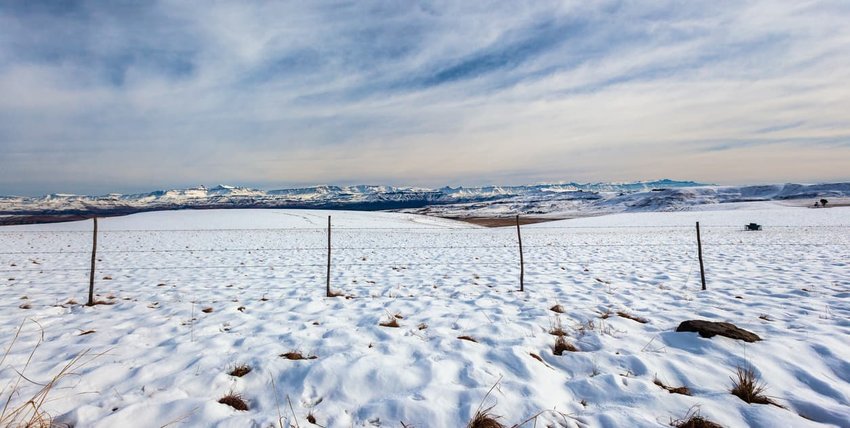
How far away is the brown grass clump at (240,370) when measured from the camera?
16.2 feet

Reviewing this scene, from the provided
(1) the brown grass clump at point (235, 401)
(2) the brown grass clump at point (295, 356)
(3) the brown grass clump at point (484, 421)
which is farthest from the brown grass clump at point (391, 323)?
(3) the brown grass clump at point (484, 421)

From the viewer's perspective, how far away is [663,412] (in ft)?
13.0

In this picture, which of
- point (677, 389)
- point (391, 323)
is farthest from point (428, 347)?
point (677, 389)

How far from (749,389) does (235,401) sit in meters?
5.97

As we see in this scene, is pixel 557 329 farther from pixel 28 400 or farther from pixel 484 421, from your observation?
pixel 28 400

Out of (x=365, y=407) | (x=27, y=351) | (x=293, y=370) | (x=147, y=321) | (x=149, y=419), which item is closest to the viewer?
(x=149, y=419)

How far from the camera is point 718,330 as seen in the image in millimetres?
5879

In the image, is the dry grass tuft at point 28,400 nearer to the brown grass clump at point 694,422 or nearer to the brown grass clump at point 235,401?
the brown grass clump at point 235,401

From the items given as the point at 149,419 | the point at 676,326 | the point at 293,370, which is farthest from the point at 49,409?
the point at 676,326

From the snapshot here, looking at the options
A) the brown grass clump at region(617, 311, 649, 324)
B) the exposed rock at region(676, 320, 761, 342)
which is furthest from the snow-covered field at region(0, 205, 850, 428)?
the exposed rock at region(676, 320, 761, 342)

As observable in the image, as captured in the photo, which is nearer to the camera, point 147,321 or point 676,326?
point 676,326

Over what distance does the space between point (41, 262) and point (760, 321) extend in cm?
2479

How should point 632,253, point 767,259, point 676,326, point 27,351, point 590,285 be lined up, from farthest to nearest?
1. point 632,253
2. point 767,259
3. point 590,285
4. point 676,326
5. point 27,351

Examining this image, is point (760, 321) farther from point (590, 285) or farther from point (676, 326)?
point (590, 285)
